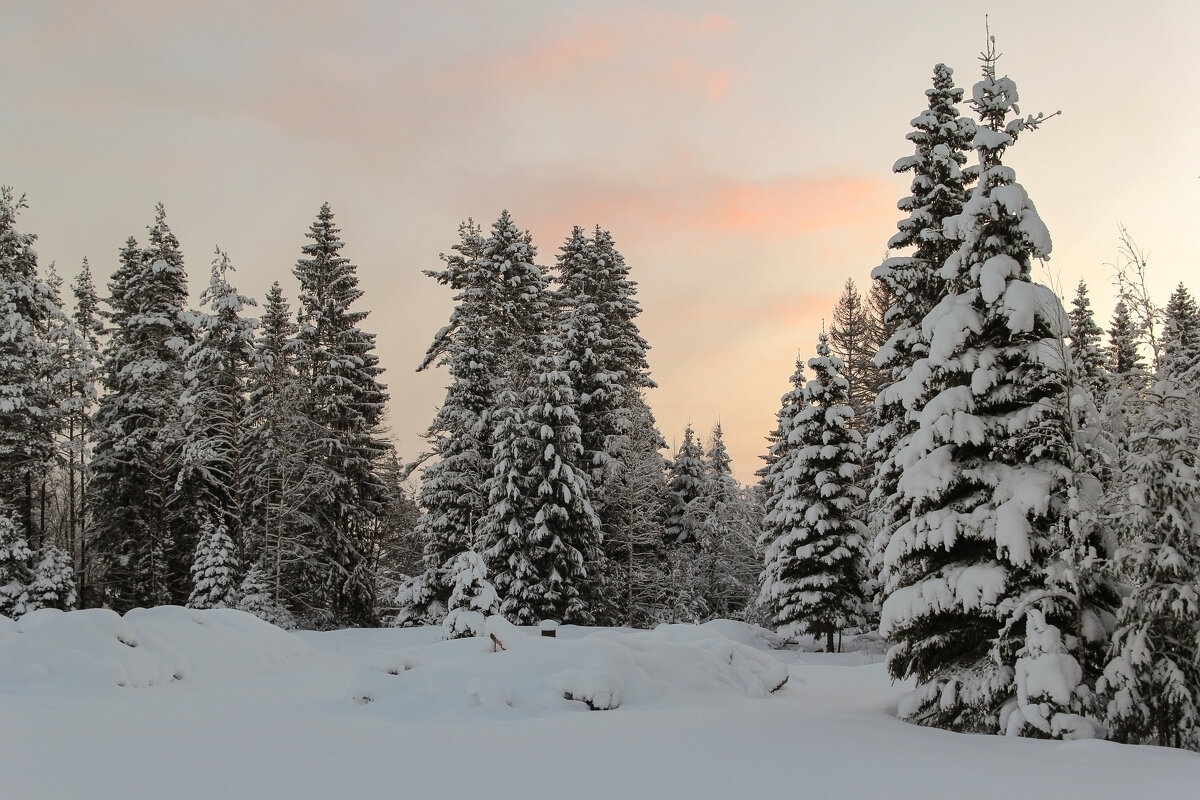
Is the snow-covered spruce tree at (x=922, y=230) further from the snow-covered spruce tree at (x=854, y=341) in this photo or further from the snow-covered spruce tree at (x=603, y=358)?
the snow-covered spruce tree at (x=854, y=341)

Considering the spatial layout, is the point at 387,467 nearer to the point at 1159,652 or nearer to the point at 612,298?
the point at 612,298

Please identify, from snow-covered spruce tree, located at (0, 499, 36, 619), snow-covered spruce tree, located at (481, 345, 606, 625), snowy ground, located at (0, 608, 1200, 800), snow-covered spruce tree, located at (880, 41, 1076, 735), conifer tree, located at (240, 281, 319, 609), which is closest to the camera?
snowy ground, located at (0, 608, 1200, 800)

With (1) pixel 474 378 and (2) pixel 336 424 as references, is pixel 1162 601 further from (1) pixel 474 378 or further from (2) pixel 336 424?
(2) pixel 336 424

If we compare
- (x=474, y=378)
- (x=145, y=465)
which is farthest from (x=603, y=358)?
(x=145, y=465)

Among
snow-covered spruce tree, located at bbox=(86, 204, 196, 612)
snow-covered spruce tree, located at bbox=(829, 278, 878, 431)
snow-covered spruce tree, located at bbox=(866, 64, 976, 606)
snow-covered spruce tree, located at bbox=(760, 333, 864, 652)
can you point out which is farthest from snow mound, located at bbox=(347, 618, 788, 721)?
snow-covered spruce tree, located at bbox=(829, 278, 878, 431)

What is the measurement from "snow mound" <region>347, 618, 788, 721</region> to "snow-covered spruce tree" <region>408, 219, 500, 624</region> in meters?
15.9

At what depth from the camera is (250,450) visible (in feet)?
114

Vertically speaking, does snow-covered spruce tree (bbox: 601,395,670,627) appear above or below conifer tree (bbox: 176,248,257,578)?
below

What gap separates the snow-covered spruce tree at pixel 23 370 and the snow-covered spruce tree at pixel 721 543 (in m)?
28.7

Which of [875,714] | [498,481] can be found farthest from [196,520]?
[875,714]

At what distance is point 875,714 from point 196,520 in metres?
29.8

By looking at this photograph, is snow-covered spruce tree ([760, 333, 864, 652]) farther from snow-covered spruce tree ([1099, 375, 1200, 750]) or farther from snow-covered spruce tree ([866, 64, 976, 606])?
snow-covered spruce tree ([1099, 375, 1200, 750])

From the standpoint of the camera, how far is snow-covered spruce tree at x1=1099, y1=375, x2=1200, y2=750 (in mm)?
9758

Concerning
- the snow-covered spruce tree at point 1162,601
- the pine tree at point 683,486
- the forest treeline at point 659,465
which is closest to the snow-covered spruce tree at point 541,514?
the forest treeline at point 659,465
